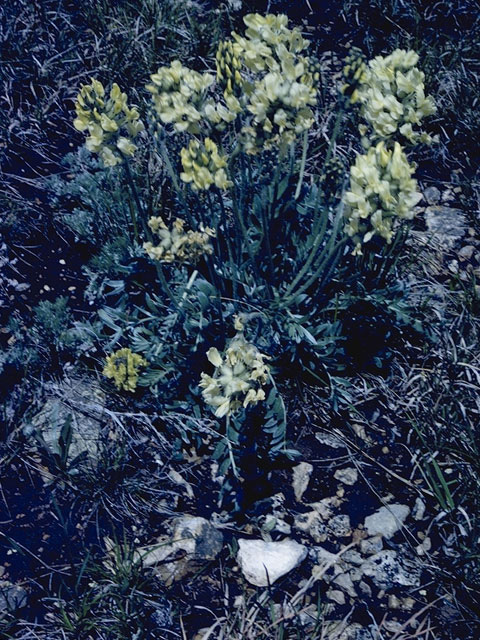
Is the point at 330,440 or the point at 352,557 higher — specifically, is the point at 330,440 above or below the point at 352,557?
above

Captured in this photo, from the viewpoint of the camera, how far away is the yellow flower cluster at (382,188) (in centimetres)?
187

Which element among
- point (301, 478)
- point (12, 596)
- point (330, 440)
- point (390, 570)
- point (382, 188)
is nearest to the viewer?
point (382, 188)

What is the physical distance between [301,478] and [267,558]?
0.38 m

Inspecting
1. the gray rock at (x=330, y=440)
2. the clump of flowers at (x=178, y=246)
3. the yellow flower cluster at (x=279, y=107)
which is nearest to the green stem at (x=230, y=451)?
the gray rock at (x=330, y=440)

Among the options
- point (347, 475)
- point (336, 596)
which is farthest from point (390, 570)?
point (347, 475)

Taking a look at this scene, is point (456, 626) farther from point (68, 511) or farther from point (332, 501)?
point (68, 511)

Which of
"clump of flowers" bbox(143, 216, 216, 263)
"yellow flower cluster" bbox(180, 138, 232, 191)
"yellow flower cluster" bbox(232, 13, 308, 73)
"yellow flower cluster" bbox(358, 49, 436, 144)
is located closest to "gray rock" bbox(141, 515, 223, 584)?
"clump of flowers" bbox(143, 216, 216, 263)

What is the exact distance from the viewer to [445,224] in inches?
134

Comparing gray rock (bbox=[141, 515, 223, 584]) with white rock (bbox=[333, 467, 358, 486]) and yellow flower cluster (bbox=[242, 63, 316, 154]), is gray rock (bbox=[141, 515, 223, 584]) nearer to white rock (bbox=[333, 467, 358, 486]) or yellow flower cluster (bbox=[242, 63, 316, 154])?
white rock (bbox=[333, 467, 358, 486])

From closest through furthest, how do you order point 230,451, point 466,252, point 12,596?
point 12,596
point 230,451
point 466,252

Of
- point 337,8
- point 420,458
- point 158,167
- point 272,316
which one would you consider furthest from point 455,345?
point 337,8

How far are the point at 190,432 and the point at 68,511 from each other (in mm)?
566

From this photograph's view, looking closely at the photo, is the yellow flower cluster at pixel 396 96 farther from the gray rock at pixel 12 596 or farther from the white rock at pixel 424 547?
the gray rock at pixel 12 596

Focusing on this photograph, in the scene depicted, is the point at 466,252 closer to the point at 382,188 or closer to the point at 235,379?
the point at 382,188
